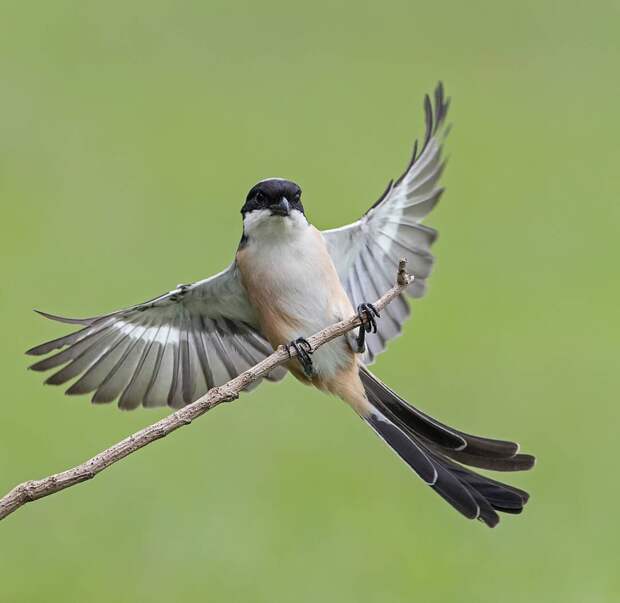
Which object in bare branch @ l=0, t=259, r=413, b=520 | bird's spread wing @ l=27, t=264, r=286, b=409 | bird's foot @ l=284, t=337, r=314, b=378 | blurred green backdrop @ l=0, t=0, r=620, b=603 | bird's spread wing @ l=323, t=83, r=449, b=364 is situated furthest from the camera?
blurred green backdrop @ l=0, t=0, r=620, b=603

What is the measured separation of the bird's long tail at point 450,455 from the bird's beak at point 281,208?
737 mm

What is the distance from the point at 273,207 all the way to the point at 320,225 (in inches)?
206

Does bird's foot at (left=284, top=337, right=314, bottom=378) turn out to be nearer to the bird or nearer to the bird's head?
the bird

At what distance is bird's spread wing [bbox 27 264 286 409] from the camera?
5391 mm

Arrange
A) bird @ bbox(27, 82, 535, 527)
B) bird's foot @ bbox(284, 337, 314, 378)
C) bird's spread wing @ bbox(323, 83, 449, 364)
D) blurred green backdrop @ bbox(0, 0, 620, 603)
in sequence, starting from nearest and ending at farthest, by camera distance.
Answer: bird's foot @ bbox(284, 337, 314, 378) → bird @ bbox(27, 82, 535, 527) → bird's spread wing @ bbox(323, 83, 449, 364) → blurred green backdrop @ bbox(0, 0, 620, 603)

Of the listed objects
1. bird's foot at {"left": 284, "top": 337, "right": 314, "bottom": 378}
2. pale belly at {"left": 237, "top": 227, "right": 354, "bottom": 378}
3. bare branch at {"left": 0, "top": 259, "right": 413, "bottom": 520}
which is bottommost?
bare branch at {"left": 0, "top": 259, "right": 413, "bottom": 520}

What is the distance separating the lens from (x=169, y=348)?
18.4ft

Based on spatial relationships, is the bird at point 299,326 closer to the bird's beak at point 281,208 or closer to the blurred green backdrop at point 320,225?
the bird's beak at point 281,208

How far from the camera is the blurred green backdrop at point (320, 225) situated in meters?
7.32

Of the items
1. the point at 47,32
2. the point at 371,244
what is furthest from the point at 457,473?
the point at 47,32

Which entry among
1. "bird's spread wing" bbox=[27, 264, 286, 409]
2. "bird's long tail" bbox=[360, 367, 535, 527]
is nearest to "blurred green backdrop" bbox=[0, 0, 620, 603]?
"bird's spread wing" bbox=[27, 264, 286, 409]

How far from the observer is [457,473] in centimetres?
477

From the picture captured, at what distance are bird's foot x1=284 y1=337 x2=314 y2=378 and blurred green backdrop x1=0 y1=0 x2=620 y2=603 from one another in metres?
2.23

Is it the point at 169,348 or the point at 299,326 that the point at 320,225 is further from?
the point at 299,326
